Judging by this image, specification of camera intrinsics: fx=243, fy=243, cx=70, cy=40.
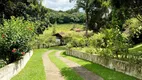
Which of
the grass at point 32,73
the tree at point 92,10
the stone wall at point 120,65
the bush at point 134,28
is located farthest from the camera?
the tree at point 92,10

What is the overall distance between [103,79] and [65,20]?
136m

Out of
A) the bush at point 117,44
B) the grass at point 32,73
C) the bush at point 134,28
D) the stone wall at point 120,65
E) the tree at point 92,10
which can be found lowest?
the grass at point 32,73

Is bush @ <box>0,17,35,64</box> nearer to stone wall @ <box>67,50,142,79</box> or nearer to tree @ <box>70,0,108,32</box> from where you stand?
stone wall @ <box>67,50,142,79</box>

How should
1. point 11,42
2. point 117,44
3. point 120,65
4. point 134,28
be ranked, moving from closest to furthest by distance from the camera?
point 11,42, point 120,65, point 117,44, point 134,28

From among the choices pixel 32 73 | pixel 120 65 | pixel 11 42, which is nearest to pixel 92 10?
pixel 120 65

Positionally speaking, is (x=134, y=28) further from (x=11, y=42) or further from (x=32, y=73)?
(x=11, y=42)

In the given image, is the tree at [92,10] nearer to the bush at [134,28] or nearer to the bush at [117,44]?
the bush at [134,28]

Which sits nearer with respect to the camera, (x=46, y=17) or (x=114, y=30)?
(x=114, y=30)

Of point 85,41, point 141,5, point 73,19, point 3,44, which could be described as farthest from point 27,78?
point 73,19

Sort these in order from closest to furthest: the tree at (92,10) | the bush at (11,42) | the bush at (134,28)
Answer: the bush at (11,42) < the bush at (134,28) < the tree at (92,10)

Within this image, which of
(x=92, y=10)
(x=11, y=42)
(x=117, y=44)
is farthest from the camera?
(x=92, y=10)

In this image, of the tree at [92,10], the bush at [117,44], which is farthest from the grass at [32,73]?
the tree at [92,10]

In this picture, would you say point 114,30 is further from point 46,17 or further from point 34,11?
point 46,17

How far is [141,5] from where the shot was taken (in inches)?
747
